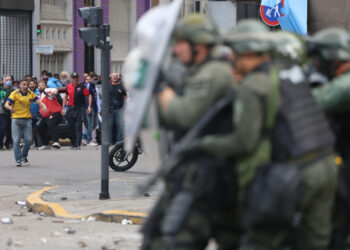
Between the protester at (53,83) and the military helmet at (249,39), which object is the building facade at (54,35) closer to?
the protester at (53,83)

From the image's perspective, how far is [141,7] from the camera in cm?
3644

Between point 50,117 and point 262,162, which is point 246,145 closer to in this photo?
point 262,162

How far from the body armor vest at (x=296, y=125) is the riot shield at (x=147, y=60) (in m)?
0.72

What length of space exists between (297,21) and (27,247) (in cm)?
775

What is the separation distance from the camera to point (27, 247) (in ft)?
27.7

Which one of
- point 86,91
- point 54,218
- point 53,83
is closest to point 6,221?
point 54,218

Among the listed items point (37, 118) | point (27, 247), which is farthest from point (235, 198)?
point (37, 118)

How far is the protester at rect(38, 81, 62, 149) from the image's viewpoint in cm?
2159

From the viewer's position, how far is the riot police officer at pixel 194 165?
510cm

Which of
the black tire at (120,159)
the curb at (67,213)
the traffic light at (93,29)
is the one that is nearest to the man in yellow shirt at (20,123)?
the black tire at (120,159)

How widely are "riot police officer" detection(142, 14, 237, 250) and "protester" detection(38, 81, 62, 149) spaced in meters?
16.4

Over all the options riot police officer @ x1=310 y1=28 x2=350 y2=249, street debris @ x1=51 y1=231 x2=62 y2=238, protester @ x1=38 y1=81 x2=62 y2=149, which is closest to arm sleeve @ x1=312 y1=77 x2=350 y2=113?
riot police officer @ x1=310 y1=28 x2=350 y2=249

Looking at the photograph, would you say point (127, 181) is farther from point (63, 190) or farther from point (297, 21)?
point (297, 21)

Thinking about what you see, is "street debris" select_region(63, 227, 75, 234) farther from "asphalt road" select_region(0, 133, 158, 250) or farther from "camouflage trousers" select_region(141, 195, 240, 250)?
"camouflage trousers" select_region(141, 195, 240, 250)
